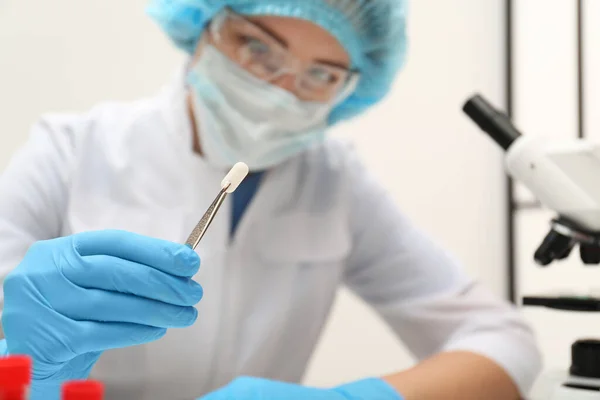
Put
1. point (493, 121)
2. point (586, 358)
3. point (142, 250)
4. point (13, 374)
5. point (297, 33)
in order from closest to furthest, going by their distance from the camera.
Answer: point (13, 374)
point (142, 250)
point (586, 358)
point (493, 121)
point (297, 33)

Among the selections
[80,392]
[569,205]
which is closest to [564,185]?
[569,205]

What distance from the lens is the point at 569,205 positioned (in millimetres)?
833

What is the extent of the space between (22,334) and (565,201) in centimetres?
69

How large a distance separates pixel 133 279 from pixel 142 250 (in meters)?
0.03

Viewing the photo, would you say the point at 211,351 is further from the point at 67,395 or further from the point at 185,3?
the point at 67,395

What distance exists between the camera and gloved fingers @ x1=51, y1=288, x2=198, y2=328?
682mm

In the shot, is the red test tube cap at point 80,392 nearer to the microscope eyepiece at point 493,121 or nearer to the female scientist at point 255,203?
the female scientist at point 255,203

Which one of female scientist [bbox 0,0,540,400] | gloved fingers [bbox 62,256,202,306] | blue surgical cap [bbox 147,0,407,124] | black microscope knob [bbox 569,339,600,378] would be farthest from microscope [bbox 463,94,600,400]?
gloved fingers [bbox 62,256,202,306]

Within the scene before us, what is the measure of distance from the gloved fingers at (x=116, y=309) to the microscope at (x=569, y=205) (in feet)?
1.59

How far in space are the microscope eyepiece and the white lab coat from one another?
0.38m

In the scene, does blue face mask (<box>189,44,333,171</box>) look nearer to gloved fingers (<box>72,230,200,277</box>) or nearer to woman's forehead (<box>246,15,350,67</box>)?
woman's forehead (<box>246,15,350,67</box>)

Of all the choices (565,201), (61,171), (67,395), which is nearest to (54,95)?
(61,171)

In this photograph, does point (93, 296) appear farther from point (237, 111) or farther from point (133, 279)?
point (237, 111)

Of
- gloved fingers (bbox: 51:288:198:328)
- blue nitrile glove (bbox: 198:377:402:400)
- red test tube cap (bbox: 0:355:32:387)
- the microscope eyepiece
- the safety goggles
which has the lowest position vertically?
blue nitrile glove (bbox: 198:377:402:400)
